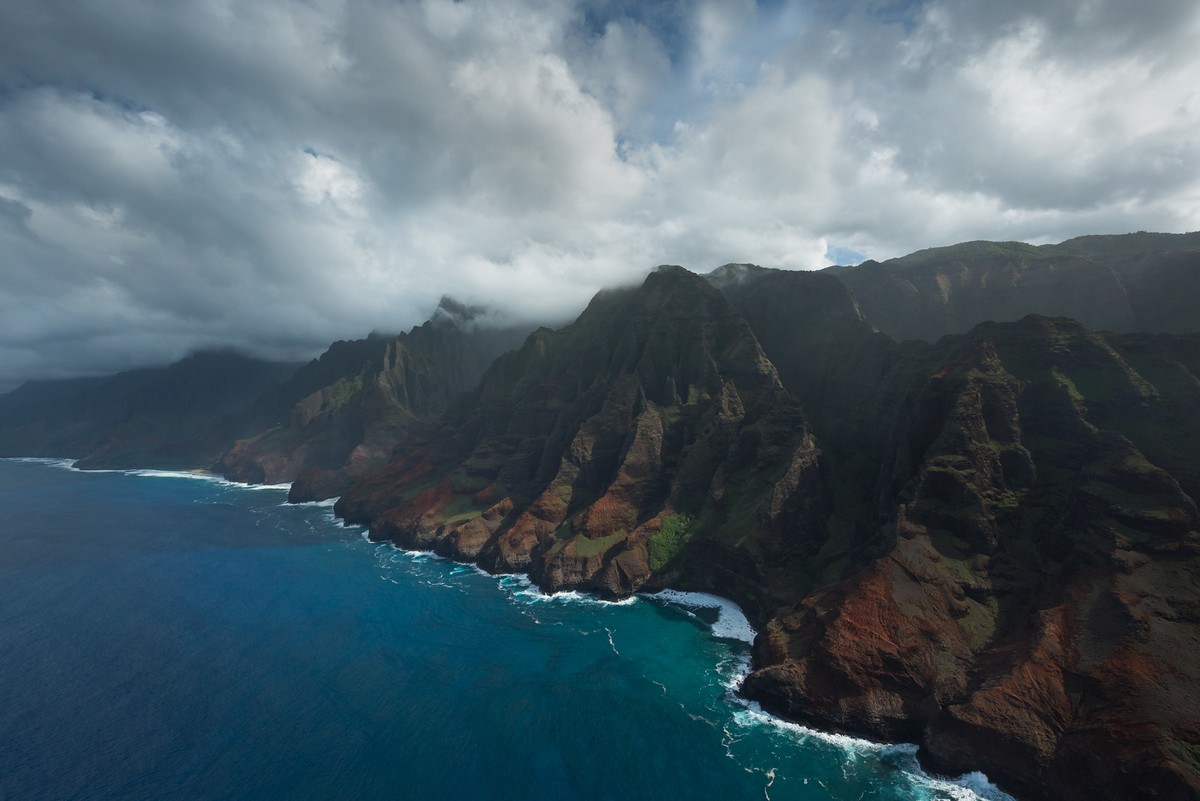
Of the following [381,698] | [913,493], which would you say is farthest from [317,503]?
[913,493]

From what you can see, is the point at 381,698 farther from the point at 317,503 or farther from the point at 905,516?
the point at 317,503

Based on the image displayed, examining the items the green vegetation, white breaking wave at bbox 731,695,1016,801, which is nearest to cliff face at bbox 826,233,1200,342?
the green vegetation

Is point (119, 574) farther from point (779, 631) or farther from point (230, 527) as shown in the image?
point (779, 631)

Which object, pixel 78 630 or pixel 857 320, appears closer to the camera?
pixel 78 630

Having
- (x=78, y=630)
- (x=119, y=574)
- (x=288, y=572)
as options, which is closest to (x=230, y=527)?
(x=119, y=574)

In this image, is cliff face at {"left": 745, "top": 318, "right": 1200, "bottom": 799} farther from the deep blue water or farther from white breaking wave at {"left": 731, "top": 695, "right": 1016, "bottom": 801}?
the deep blue water
